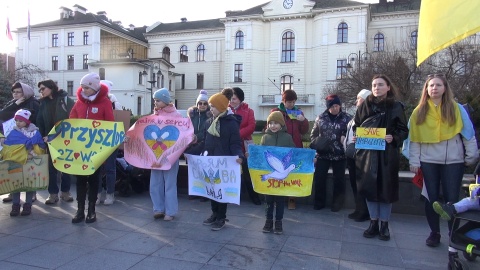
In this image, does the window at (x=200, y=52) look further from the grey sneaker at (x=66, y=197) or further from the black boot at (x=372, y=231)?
the black boot at (x=372, y=231)

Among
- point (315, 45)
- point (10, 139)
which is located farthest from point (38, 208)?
point (315, 45)

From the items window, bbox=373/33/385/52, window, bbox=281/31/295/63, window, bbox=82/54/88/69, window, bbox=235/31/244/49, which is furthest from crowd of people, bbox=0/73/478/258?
window, bbox=82/54/88/69

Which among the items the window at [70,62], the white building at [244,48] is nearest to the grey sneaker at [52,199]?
the white building at [244,48]

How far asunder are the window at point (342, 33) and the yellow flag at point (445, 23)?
48109mm

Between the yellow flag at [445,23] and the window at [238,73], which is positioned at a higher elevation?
the window at [238,73]

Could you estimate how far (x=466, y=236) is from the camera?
350cm

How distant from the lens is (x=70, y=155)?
17.5 ft

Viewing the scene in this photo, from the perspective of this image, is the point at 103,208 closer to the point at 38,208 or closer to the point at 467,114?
Result: the point at 38,208

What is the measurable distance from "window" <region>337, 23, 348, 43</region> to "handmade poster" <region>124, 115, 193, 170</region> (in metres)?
47.4

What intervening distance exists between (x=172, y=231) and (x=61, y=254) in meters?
1.39

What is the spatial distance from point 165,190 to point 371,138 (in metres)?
3.03

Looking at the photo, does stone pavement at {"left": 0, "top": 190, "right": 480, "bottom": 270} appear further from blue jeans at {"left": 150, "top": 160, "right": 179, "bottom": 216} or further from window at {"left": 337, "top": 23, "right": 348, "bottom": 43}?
window at {"left": 337, "top": 23, "right": 348, "bottom": 43}

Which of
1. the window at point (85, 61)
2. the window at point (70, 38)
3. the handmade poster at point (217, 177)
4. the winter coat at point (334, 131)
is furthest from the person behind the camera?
the window at point (70, 38)

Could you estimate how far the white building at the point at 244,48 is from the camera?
49.0 meters
